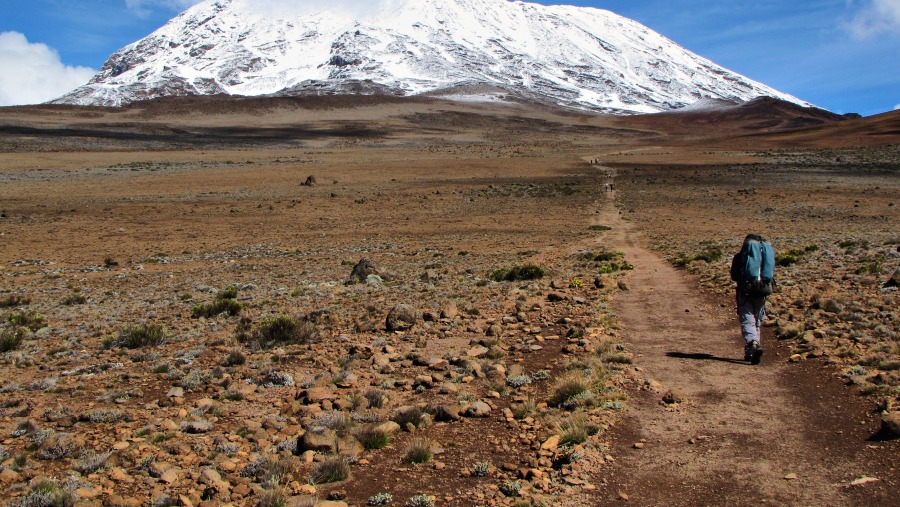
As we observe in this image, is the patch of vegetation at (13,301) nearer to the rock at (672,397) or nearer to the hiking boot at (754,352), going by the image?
the rock at (672,397)

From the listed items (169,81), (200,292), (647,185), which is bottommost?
(200,292)

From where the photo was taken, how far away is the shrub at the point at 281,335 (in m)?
10.2

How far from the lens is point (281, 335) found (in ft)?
33.8

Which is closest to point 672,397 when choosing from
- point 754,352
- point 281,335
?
point 754,352

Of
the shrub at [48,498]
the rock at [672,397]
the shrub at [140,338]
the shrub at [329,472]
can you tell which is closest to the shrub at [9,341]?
the shrub at [140,338]

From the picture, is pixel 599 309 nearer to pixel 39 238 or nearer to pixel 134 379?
pixel 134 379

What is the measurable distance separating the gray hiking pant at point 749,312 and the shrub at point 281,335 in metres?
6.17

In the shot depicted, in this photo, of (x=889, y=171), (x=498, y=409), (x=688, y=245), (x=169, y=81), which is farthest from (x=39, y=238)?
(x=169, y=81)

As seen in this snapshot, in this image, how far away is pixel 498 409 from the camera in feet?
23.5

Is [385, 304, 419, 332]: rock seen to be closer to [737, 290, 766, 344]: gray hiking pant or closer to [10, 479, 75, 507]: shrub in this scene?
[737, 290, 766, 344]: gray hiking pant

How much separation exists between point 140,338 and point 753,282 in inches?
353

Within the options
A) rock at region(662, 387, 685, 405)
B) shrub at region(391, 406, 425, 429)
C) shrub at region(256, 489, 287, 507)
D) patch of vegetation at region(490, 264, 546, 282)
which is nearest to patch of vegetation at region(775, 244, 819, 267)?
patch of vegetation at region(490, 264, 546, 282)

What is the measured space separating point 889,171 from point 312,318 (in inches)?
2158

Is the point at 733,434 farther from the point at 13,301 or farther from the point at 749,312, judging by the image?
the point at 13,301
